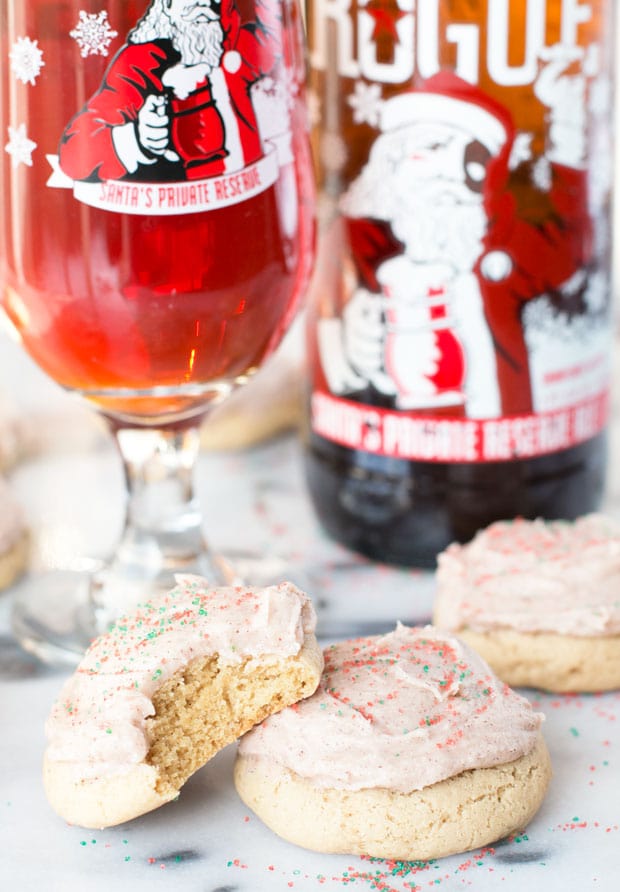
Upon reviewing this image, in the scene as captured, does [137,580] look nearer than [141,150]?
No

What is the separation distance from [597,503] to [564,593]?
10.1 inches

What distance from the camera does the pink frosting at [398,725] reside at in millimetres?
710

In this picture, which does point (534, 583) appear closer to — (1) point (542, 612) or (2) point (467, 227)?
(1) point (542, 612)

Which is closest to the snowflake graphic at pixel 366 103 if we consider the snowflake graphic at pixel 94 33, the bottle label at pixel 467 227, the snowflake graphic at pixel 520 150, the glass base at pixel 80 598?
the bottle label at pixel 467 227

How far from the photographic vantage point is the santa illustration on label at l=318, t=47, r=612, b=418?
3.16 ft

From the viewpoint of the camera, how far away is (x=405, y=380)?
103cm

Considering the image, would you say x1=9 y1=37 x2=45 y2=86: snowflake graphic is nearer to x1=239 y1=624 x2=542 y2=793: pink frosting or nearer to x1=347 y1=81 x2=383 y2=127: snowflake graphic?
x1=347 y1=81 x2=383 y2=127: snowflake graphic

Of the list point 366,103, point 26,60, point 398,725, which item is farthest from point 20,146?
point 398,725

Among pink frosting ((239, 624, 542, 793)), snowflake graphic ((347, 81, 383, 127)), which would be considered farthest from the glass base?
snowflake graphic ((347, 81, 383, 127))

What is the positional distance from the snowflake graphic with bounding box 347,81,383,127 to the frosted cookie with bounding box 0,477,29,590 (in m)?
0.43

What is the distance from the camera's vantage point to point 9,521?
42.2 inches

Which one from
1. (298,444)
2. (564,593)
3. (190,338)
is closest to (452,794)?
(564,593)

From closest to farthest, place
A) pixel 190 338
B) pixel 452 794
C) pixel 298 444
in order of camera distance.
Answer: pixel 452 794 < pixel 190 338 < pixel 298 444

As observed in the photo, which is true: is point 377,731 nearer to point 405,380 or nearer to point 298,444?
point 405,380
